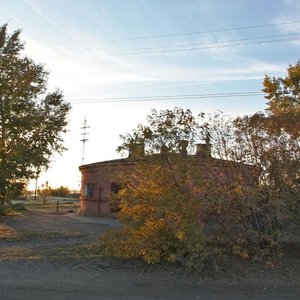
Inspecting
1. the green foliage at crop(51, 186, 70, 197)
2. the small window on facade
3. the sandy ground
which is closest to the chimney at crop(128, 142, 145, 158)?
the sandy ground

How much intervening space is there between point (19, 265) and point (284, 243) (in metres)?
6.88

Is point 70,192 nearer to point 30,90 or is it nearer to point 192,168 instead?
point 30,90

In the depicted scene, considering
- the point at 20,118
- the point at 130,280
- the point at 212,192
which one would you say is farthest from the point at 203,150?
the point at 20,118

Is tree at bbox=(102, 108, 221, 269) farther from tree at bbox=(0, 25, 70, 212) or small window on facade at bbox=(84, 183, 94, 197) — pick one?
small window on facade at bbox=(84, 183, 94, 197)

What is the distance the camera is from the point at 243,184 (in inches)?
449

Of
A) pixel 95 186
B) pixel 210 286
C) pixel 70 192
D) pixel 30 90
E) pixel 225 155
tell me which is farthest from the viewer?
pixel 70 192

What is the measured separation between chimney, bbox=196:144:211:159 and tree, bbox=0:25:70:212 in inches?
607

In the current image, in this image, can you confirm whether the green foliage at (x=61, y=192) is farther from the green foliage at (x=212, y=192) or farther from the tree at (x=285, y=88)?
the green foliage at (x=212, y=192)

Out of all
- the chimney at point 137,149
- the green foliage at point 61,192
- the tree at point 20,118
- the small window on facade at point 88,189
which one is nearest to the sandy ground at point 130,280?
the chimney at point 137,149

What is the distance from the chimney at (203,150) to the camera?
463 inches

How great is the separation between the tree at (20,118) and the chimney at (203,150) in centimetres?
1542

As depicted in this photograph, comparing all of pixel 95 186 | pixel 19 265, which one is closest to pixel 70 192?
pixel 95 186

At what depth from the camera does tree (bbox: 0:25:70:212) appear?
25.3 meters

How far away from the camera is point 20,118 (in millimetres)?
25828
